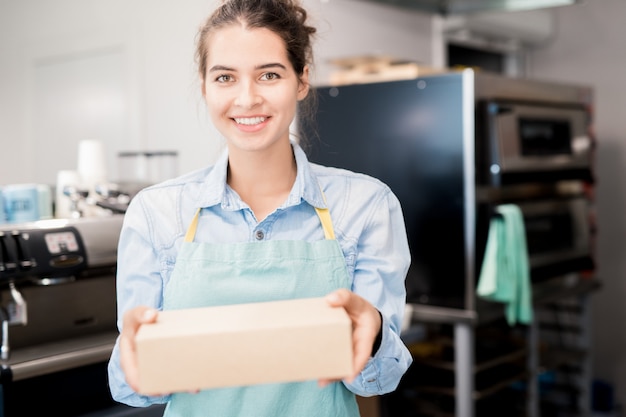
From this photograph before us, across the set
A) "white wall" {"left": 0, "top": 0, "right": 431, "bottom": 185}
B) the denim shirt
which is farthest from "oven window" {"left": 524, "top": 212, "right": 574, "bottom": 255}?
the denim shirt

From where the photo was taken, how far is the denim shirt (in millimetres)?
1202

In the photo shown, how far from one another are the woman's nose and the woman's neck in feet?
0.39

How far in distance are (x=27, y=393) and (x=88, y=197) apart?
63 cm

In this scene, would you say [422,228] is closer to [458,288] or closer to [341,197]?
[458,288]

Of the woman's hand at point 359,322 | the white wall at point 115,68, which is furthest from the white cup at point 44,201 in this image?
the woman's hand at point 359,322

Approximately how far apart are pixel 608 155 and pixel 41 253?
354cm

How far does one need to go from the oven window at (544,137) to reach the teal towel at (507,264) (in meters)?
0.32

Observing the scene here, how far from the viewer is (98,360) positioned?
6.47ft

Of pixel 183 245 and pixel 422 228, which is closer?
pixel 183 245

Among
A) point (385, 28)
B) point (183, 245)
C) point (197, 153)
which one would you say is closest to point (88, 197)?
point (197, 153)

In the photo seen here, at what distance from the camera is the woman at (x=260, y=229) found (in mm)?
1175

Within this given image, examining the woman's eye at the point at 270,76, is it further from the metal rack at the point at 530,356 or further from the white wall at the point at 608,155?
the white wall at the point at 608,155

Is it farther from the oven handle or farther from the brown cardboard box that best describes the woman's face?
the oven handle

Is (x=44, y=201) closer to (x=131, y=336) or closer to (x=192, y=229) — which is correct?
(x=192, y=229)
